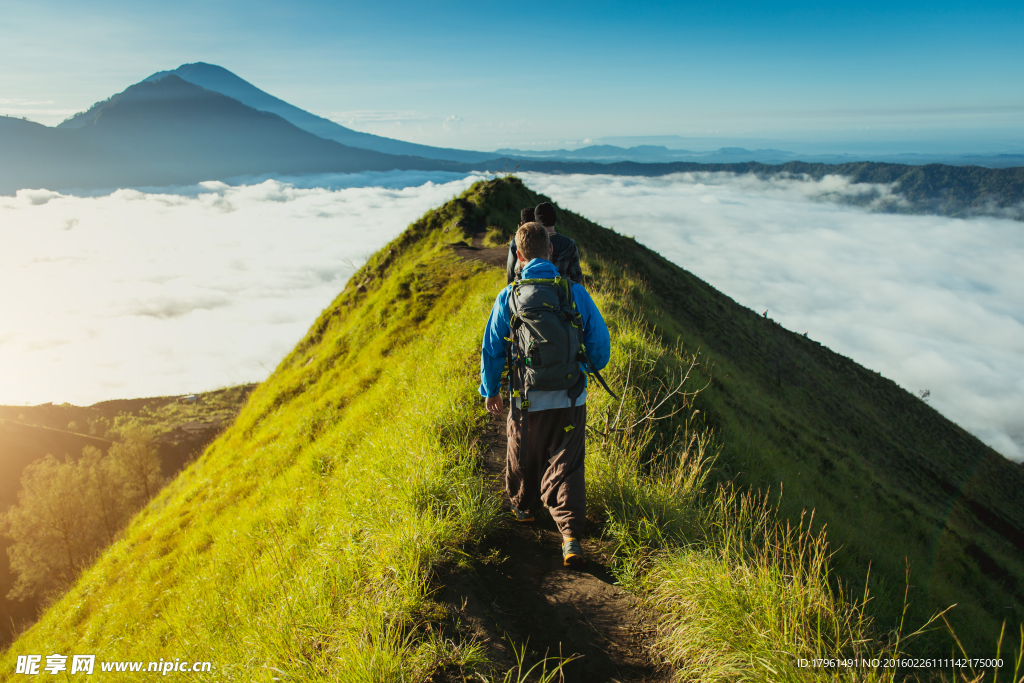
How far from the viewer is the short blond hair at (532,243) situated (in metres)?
3.53

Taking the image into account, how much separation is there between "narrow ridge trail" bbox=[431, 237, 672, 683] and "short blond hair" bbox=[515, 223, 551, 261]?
245cm

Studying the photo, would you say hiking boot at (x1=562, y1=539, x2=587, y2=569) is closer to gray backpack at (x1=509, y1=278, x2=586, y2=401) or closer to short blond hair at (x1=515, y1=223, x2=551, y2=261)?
gray backpack at (x1=509, y1=278, x2=586, y2=401)

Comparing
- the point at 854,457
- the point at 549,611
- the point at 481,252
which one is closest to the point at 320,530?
the point at 549,611

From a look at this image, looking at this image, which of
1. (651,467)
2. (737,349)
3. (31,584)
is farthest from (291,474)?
(31,584)

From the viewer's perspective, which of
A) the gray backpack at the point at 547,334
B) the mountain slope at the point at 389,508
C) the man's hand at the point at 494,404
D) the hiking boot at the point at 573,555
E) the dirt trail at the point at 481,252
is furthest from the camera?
the dirt trail at the point at 481,252

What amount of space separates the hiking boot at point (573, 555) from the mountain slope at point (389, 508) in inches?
21.1

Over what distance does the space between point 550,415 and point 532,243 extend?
1.45m

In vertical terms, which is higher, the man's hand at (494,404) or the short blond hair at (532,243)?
the short blond hair at (532,243)

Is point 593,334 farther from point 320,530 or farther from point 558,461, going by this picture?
point 320,530

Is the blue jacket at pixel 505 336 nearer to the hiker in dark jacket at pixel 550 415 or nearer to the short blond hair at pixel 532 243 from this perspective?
the hiker in dark jacket at pixel 550 415

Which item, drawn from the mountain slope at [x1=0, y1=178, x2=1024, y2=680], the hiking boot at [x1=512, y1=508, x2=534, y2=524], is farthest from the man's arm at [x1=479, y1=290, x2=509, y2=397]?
the hiking boot at [x1=512, y1=508, x2=534, y2=524]

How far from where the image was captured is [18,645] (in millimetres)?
8305

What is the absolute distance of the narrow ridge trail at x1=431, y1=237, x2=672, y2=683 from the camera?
2.87m

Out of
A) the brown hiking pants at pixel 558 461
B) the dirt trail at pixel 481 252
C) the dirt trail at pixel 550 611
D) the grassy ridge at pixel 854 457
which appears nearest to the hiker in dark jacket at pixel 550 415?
the brown hiking pants at pixel 558 461
